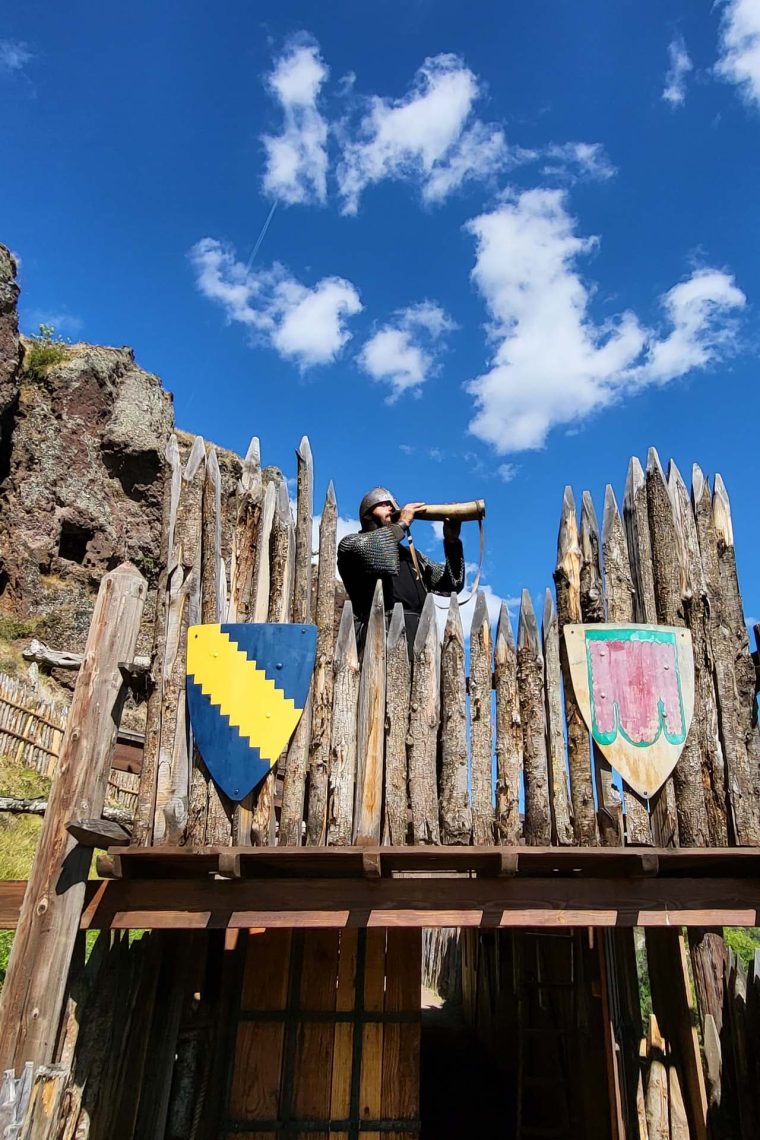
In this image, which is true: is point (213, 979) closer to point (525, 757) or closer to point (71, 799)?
point (71, 799)

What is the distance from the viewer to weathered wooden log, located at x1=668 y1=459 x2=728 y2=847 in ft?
14.3

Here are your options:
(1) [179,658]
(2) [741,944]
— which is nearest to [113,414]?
(2) [741,944]

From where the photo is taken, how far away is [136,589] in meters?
4.96

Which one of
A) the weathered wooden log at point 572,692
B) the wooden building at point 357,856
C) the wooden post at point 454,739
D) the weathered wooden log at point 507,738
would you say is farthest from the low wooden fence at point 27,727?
the weathered wooden log at point 572,692

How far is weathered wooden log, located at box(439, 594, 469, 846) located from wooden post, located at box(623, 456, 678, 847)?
0.97 metres

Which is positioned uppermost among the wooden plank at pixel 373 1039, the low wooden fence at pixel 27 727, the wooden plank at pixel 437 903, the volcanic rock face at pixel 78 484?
the volcanic rock face at pixel 78 484

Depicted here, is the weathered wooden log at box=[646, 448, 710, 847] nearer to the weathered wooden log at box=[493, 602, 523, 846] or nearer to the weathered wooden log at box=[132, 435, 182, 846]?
the weathered wooden log at box=[493, 602, 523, 846]

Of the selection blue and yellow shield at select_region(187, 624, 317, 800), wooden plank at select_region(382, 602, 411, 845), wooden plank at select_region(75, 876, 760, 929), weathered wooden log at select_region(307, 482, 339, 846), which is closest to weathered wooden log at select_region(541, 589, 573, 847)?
wooden plank at select_region(75, 876, 760, 929)

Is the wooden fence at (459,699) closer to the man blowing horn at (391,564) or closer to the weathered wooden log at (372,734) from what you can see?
the weathered wooden log at (372,734)

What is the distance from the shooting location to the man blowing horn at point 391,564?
17.6ft

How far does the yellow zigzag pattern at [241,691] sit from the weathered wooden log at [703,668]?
7.03 feet

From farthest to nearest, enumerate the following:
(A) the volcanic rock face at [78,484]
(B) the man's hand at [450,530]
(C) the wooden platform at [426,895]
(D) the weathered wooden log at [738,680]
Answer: (A) the volcanic rock face at [78,484] → (B) the man's hand at [450,530] → (D) the weathered wooden log at [738,680] → (C) the wooden platform at [426,895]

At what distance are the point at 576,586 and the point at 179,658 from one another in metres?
2.23

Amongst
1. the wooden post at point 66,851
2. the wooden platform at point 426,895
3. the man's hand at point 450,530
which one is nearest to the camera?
the wooden post at point 66,851
